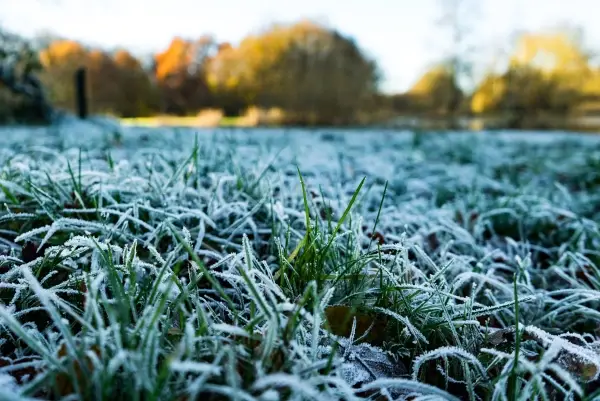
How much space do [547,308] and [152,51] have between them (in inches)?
1685

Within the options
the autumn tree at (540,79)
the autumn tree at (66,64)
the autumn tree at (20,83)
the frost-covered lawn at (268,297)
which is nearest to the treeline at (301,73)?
the autumn tree at (66,64)

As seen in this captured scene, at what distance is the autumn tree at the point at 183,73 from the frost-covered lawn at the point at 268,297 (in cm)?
3355

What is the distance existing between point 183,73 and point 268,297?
39.2 metres

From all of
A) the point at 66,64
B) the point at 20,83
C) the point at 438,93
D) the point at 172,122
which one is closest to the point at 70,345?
the point at 20,83

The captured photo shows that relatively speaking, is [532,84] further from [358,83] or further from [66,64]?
[66,64]

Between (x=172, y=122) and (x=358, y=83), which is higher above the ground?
(x=358, y=83)

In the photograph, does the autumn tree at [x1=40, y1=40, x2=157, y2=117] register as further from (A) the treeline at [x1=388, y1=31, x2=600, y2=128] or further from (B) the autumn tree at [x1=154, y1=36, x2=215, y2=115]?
(A) the treeline at [x1=388, y1=31, x2=600, y2=128]

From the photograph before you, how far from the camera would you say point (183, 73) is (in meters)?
37.8

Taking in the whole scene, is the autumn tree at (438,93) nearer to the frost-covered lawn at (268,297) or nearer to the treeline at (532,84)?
the treeline at (532,84)

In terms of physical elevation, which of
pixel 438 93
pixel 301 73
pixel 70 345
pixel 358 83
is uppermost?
pixel 301 73

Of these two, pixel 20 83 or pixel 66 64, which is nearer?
pixel 20 83

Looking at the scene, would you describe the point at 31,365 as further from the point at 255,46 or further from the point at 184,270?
the point at 255,46

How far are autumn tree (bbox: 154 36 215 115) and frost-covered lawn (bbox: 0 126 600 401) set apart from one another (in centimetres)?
3355

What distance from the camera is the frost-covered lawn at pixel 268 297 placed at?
29.4 inches
